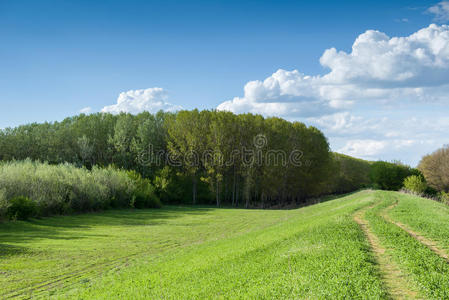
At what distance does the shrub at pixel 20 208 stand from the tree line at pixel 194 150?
103 ft

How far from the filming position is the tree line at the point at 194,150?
221 ft

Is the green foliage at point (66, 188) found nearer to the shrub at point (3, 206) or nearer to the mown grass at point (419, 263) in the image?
the shrub at point (3, 206)

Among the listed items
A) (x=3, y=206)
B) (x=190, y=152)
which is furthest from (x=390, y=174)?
(x=3, y=206)

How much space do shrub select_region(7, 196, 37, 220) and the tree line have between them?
31.5 m

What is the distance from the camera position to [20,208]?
32.5 metres

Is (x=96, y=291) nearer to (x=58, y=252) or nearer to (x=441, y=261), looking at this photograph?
(x=58, y=252)

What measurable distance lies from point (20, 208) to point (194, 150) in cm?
3764

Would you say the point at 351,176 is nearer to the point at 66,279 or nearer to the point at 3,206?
the point at 3,206

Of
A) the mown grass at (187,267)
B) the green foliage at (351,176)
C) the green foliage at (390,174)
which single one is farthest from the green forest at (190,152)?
the green foliage at (390,174)

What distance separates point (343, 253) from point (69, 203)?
117 feet

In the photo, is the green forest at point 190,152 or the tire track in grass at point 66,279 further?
the green forest at point 190,152

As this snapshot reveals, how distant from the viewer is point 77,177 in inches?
1775

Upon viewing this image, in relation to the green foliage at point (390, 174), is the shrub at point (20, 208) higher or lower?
lower

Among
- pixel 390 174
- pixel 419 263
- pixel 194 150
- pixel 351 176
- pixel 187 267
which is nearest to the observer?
pixel 419 263
